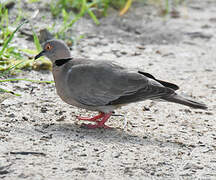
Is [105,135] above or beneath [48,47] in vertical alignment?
beneath

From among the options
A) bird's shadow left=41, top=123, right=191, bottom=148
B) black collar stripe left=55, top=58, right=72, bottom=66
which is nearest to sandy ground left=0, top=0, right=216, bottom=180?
bird's shadow left=41, top=123, right=191, bottom=148

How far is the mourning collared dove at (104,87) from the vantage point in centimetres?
380

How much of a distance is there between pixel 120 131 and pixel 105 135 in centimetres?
17

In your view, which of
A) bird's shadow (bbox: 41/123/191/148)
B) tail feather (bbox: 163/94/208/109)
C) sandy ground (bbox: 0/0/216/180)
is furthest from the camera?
tail feather (bbox: 163/94/208/109)

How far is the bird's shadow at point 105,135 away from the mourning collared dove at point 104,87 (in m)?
0.09

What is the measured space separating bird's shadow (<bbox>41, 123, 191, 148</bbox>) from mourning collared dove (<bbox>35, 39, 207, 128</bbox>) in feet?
0.30

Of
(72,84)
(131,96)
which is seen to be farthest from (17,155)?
(131,96)

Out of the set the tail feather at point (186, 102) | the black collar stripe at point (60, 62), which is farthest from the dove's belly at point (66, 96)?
the tail feather at point (186, 102)

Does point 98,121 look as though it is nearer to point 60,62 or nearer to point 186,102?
point 60,62

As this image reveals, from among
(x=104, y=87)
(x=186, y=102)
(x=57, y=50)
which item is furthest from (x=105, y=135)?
(x=57, y=50)

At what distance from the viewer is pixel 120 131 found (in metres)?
3.86

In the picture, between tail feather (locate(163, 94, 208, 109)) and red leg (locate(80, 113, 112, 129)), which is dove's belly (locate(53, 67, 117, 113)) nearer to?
red leg (locate(80, 113, 112, 129))

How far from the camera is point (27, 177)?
286 centimetres

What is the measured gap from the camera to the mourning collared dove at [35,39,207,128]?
12.5 feet
